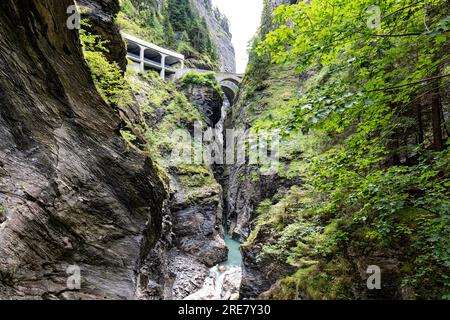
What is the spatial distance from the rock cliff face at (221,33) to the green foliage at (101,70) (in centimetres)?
6700

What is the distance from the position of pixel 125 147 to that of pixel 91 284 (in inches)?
161

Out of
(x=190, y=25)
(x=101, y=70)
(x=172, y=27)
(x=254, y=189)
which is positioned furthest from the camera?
(x=190, y=25)

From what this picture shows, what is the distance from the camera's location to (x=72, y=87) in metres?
7.32

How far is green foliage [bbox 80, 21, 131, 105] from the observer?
28.3ft

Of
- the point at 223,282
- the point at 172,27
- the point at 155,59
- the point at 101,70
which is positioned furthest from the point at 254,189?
the point at 172,27

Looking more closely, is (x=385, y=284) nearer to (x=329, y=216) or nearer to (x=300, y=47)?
(x=329, y=216)

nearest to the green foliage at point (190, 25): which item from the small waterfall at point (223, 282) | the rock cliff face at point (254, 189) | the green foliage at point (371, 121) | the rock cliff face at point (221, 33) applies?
the rock cliff face at point (254, 189)

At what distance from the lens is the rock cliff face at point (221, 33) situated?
7569 cm

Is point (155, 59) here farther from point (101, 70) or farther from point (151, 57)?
point (101, 70)

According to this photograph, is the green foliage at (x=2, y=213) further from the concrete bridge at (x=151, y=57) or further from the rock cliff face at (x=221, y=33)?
the rock cliff face at (x=221, y=33)

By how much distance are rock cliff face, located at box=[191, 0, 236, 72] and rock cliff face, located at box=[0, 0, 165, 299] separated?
69.4 metres

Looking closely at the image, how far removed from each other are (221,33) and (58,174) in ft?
287

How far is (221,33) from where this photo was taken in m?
83.9

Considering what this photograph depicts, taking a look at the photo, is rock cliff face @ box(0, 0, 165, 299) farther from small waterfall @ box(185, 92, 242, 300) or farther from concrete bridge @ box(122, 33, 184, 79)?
concrete bridge @ box(122, 33, 184, 79)
